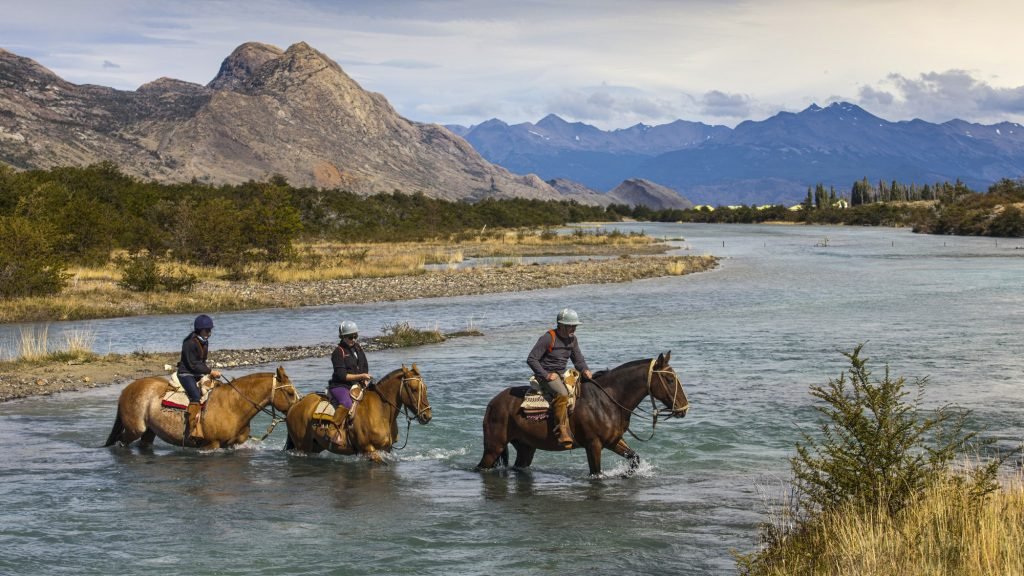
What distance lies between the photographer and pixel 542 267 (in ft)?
200

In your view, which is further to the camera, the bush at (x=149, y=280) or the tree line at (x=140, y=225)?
the bush at (x=149, y=280)

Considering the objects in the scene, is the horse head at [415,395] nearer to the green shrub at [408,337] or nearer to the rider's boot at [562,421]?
the rider's boot at [562,421]

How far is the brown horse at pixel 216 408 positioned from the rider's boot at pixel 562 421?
4571 mm

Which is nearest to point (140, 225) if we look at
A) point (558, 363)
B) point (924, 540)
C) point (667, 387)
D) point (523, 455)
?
point (523, 455)

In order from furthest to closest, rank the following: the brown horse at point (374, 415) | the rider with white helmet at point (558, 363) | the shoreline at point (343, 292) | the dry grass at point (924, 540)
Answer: the shoreline at point (343, 292) → the brown horse at point (374, 415) → the rider with white helmet at point (558, 363) → the dry grass at point (924, 540)

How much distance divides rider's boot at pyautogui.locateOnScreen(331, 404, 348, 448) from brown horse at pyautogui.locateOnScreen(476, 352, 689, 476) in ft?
7.57

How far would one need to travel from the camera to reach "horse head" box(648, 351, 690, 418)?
13797 millimetres

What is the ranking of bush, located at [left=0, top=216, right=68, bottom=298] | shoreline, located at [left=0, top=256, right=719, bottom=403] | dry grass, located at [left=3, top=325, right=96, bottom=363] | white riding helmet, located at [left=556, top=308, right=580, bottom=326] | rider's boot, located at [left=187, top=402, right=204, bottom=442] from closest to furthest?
white riding helmet, located at [left=556, top=308, right=580, bottom=326] < rider's boot, located at [left=187, top=402, right=204, bottom=442] < shoreline, located at [left=0, top=256, right=719, bottom=403] < dry grass, located at [left=3, top=325, right=96, bottom=363] < bush, located at [left=0, top=216, right=68, bottom=298]

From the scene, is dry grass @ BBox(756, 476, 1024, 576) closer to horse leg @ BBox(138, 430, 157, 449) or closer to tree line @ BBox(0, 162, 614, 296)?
horse leg @ BBox(138, 430, 157, 449)

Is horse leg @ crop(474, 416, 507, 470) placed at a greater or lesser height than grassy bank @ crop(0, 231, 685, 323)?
lesser

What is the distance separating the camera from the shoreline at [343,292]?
77.5ft

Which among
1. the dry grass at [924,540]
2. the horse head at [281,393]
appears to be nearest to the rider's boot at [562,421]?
the dry grass at [924,540]

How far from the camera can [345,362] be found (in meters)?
14.9

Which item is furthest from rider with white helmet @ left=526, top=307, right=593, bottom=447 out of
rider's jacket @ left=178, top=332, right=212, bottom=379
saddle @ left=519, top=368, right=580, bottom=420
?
rider's jacket @ left=178, top=332, right=212, bottom=379
